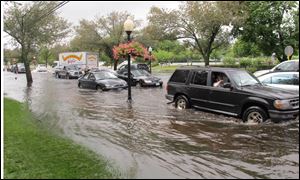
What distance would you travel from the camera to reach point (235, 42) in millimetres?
4543

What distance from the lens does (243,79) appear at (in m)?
10.1

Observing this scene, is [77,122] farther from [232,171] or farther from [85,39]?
[85,39]

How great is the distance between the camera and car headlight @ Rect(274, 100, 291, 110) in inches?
298

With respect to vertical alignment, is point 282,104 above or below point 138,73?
below

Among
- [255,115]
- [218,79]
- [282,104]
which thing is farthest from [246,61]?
[218,79]

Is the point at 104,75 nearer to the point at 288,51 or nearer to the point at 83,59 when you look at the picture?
the point at 288,51

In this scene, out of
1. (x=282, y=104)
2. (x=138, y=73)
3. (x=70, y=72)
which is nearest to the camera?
(x=282, y=104)

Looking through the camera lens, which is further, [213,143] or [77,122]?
[77,122]

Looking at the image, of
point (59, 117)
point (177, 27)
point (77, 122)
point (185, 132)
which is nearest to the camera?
point (177, 27)

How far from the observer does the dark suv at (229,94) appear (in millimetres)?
8586

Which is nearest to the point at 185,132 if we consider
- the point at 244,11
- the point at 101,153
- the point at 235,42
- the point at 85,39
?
the point at 101,153

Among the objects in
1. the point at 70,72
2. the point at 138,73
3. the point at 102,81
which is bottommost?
the point at 102,81

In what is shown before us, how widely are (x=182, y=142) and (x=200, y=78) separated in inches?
148

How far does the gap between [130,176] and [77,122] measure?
5.81 meters
